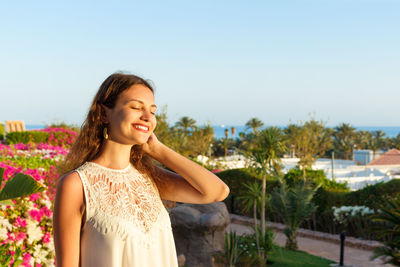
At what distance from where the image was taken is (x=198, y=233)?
24.9 ft

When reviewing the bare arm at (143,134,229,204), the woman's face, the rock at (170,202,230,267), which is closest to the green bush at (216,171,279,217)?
the rock at (170,202,230,267)

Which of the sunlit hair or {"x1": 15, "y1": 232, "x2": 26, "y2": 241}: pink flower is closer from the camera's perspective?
the sunlit hair

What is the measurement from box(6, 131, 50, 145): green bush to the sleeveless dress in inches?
578

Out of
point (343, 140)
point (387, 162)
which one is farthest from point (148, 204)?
point (343, 140)

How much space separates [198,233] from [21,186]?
17.2ft

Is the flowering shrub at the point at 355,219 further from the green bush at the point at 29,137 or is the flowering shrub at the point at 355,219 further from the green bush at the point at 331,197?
the green bush at the point at 29,137

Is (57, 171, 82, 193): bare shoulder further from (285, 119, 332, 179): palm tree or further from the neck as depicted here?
(285, 119, 332, 179): palm tree

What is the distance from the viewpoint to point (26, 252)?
475cm

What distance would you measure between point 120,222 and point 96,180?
7.1 inches

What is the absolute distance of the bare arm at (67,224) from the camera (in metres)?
1.51

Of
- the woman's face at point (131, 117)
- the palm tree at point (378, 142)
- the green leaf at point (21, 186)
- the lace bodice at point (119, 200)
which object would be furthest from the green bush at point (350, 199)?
the palm tree at point (378, 142)

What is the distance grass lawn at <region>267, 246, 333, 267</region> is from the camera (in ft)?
26.7

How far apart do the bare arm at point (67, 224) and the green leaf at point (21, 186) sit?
1079 millimetres

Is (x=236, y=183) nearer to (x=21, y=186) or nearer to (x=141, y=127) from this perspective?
(x=21, y=186)
